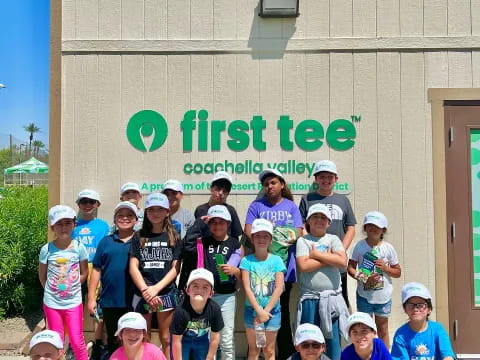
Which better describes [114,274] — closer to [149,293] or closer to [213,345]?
[149,293]

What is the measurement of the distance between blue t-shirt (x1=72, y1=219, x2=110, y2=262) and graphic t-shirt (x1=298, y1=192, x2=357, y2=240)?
203 centimetres

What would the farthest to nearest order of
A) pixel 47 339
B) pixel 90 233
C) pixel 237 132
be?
pixel 237 132 < pixel 90 233 < pixel 47 339

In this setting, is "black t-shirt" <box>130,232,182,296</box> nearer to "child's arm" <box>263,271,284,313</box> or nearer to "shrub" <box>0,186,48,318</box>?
"child's arm" <box>263,271,284,313</box>

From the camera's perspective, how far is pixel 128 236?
184 inches

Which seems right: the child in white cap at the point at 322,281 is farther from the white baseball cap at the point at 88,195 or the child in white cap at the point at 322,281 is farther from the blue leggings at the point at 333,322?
the white baseball cap at the point at 88,195

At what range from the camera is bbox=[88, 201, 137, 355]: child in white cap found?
450 centimetres

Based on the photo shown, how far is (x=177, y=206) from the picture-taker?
531 centimetres

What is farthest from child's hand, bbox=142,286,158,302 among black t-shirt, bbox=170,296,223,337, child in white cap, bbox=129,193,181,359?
black t-shirt, bbox=170,296,223,337

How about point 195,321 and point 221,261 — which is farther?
point 221,261

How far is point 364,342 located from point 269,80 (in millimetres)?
3162

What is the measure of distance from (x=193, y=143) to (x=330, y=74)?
1.69 meters

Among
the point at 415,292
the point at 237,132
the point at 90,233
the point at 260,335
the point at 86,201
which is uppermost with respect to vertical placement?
the point at 237,132

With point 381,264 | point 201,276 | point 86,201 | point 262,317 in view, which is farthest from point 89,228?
point 381,264

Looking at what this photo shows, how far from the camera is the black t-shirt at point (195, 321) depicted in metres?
3.93
